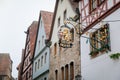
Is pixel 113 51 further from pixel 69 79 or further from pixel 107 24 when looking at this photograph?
pixel 69 79

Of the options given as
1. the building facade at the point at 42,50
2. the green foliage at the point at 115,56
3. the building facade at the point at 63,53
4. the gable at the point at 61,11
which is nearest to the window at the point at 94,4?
the building facade at the point at 63,53

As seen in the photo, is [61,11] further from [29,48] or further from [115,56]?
[29,48]

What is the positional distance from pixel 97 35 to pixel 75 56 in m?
3.92

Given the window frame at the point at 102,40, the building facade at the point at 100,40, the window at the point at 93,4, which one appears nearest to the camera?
the building facade at the point at 100,40

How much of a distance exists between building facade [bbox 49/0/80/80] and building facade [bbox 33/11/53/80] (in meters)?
1.99

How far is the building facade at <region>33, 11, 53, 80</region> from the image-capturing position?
29.0 metres

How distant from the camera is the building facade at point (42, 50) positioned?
2902cm

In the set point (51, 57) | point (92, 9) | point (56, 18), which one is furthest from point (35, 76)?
point (92, 9)

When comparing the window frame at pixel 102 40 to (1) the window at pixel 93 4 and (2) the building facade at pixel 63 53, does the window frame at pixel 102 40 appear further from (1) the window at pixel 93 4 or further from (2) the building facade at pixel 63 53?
(2) the building facade at pixel 63 53

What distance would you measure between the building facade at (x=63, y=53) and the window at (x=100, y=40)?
259cm

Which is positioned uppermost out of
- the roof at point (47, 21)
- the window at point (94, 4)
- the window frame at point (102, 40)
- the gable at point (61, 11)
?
the roof at point (47, 21)

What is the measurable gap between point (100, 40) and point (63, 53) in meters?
7.61

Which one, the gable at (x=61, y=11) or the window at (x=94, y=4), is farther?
the gable at (x=61, y=11)

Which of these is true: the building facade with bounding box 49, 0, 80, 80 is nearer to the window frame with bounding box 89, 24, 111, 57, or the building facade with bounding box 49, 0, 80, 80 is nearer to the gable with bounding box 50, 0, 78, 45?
the gable with bounding box 50, 0, 78, 45
